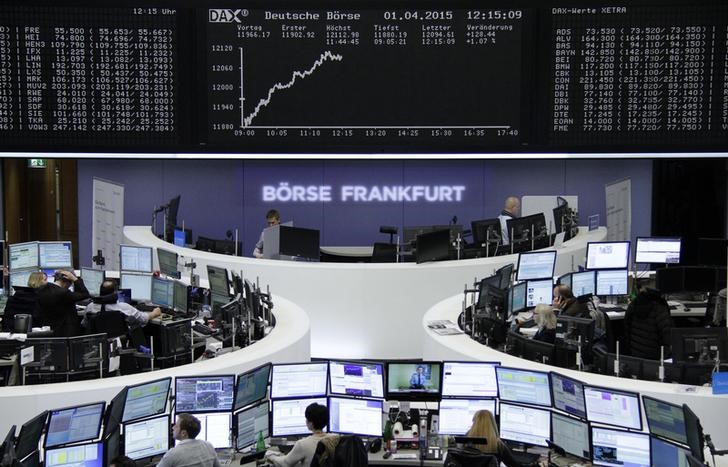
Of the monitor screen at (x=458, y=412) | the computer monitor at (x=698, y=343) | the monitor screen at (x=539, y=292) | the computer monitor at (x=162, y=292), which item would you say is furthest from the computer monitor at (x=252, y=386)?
the monitor screen at (x=539, y=292)

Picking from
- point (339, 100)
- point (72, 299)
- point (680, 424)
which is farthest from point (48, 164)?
point (680, 424)

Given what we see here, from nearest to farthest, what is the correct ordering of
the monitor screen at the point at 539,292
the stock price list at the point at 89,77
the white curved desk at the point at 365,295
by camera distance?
the stock price list at the point at 89,77 → the monitor screen at the point at 539,292 → the white curved desk at the point at 365,295

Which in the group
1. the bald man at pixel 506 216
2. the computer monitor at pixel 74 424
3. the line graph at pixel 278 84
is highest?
the line graph at pixel 278 84

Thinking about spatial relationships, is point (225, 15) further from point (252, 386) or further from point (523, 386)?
point (523, 386)

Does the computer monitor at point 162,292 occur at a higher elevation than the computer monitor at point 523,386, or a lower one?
higher

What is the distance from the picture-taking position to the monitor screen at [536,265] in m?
10.1

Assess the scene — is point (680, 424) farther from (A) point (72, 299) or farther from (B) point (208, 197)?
(B) point (208, 197)

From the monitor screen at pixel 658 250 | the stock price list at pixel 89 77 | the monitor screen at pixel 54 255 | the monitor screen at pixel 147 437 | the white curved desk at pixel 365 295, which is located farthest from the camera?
the monitor screen at pixel 658 250

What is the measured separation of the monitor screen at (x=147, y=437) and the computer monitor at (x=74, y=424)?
0.26 m

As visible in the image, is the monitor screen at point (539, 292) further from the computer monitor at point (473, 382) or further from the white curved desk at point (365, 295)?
the computer monitor at point (473, 382)

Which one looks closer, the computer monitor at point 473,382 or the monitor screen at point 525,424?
the monitor screen at point 525,424

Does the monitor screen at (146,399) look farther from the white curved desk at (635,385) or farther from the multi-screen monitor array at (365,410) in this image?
the white curved desk at (635,385)

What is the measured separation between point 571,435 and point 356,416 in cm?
138

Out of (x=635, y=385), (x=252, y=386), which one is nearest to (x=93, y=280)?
(x=252, y=386)
